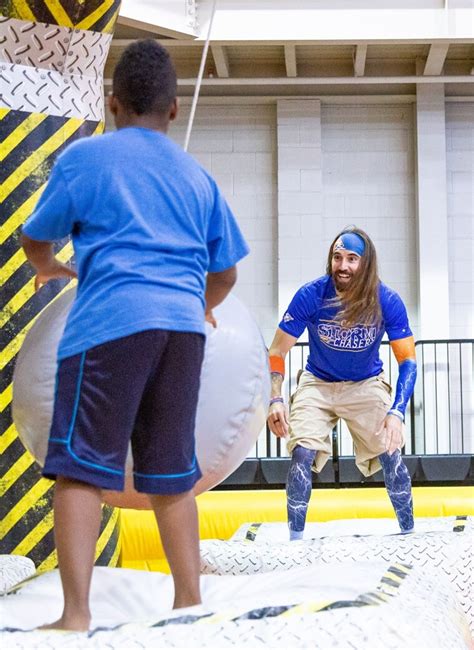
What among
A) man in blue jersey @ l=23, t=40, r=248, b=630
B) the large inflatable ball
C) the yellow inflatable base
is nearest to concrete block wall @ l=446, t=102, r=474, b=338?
the yellow inflatable base

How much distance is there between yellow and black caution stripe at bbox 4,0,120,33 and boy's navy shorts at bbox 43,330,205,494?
5.75 ft

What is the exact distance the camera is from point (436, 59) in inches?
339

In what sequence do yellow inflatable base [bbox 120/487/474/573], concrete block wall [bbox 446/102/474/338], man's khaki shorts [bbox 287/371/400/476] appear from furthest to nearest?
1. concrete block wall [bbox 446/102/474/338]
2. yellow inflatable base [bbox 120/487/474/573]
3. man's khaki shorts [bbox 287/371/400/476]

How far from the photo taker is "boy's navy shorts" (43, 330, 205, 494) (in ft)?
5.99

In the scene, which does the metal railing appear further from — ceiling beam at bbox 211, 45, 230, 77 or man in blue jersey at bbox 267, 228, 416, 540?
man in blue jersey at bbox 267, 228, 416, 540

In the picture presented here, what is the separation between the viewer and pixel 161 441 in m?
1.92

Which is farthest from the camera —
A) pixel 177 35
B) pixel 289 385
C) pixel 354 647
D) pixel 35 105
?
pixel 289 385

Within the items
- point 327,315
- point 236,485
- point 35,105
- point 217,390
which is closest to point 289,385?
point 236,485

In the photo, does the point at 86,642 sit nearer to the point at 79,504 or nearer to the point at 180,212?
the point at 79,504

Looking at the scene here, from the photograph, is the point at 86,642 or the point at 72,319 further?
the point at 72,319

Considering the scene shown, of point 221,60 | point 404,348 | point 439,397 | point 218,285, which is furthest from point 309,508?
point 221,60

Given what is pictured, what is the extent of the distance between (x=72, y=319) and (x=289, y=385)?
6.67 metres

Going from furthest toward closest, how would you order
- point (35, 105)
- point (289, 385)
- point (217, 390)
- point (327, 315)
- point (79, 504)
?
point (289, 385) < point (327, 315) < point (35, 105) < point (217, 390) < point (79, 504)

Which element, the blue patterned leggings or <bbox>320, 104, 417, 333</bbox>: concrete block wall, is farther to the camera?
<bbox>320, 104, 417, 333</bbox>: concrete block wall
